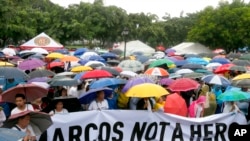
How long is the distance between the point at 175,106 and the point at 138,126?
1054mm

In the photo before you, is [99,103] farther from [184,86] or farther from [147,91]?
[184,86]

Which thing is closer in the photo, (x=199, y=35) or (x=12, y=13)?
(x=12, y=13)

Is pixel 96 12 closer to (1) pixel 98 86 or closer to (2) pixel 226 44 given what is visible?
(2) pixel 226 44

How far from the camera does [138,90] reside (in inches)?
320

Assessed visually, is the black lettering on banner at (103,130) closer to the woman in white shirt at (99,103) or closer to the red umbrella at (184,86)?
the woman in white shirt at (99,103)

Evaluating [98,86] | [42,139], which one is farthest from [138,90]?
[42,139]

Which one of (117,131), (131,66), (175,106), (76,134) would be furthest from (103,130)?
(131,66)

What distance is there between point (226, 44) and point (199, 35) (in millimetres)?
3322

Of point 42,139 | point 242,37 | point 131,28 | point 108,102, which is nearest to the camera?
point 42,139

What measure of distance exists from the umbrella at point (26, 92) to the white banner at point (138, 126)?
3.22ft

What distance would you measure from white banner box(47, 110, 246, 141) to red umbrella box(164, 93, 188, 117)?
0.58 meters

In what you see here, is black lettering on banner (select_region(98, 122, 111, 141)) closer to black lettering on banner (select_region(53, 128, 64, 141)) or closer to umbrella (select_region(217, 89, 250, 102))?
black lettering on banner (select_region(53, 128, 64, 141))

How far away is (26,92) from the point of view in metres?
7.98

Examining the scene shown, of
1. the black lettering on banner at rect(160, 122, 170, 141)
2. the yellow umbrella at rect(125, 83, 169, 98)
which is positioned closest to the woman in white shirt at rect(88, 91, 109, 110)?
the yellow umbrella at rect(125, 83, 169, 98)
